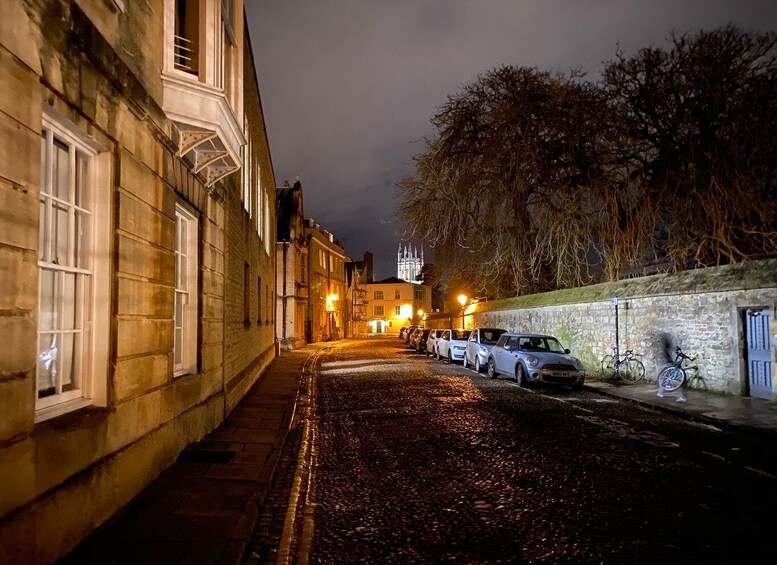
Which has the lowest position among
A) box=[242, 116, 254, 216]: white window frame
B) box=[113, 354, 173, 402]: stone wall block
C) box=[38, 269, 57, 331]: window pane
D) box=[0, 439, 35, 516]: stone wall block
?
box=[0, 439, 35, 516]: stone wall block

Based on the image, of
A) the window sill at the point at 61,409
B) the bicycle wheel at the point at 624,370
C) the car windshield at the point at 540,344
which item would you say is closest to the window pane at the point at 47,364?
→ the window sill at the point at 61,409

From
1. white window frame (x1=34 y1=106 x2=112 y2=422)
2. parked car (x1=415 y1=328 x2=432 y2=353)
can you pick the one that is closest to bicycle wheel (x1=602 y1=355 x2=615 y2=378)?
parked car (x1=415 y1=328 x2=432 y2=353)

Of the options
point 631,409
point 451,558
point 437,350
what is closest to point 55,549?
point 451,558

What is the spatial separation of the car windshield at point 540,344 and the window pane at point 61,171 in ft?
46.3

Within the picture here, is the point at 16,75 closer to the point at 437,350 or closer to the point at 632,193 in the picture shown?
the point at 632,193

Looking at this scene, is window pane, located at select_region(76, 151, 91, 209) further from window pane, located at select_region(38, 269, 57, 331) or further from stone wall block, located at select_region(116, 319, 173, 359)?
stone wall block, located at select_region(116, 319, 173, 359)

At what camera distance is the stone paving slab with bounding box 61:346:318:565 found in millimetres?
4301

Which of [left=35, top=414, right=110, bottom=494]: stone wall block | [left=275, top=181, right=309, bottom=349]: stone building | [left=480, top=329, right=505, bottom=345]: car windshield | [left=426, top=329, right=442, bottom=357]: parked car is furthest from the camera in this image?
[left=275, top=181, right=309, bottom=349]: stone building

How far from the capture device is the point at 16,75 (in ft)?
11.9

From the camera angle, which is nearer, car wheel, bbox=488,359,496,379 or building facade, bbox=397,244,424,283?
car wheel, bbox=488,359,496,379

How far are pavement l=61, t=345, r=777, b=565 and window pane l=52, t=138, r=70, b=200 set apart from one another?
2.89m

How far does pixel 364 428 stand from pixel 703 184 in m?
16.3

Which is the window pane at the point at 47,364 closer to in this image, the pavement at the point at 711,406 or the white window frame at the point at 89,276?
the white window frame at the point at 89,276

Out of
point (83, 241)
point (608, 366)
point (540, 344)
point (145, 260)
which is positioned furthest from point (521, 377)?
point (83, 241)
